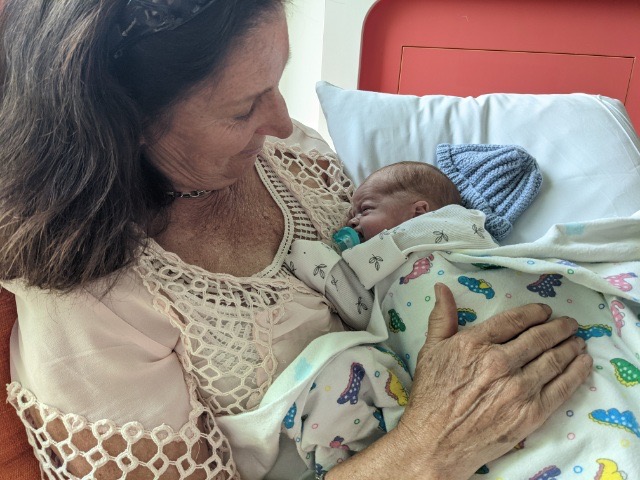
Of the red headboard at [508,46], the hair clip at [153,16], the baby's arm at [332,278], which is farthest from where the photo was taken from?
the red headboard at [508,46]

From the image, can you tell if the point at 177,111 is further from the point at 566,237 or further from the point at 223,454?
the point at 566,237

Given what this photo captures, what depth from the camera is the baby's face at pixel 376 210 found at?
1296mm

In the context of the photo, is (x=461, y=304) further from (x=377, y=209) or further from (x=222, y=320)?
(x=222, y=320)

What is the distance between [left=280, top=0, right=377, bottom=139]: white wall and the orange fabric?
1.41m

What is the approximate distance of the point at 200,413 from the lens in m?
1.00

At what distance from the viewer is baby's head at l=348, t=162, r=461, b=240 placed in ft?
4.28

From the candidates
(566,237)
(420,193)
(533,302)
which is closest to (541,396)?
(533,302)

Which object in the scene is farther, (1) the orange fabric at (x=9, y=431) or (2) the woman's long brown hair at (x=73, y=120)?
(1) the orange fabric at (x=9, y=431)

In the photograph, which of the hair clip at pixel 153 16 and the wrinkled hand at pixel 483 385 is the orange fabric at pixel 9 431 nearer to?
the hair clip at pixel 153 16

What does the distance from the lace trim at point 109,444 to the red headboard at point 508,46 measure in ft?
5.62

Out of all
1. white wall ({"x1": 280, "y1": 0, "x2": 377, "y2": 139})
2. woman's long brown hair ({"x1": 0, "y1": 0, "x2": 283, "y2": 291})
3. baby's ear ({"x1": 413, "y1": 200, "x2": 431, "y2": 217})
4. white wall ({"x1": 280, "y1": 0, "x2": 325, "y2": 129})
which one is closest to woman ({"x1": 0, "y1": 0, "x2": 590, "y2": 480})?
woman's long brown hair ({"x1": 0, "y1": 0, "x2": 283, "y2": 291})

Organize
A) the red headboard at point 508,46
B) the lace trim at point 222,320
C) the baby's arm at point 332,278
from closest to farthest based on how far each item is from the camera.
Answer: the lace trim at point 222,320 → the baby's arm at point 332,278 → the red headboard at point 508,46

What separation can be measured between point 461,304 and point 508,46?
148cm

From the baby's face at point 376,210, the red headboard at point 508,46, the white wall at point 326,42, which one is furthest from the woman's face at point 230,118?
the red headboard at point 508,46
